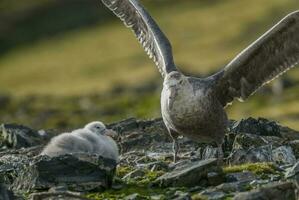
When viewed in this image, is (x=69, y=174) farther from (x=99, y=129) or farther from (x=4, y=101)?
(x=4, y=101)

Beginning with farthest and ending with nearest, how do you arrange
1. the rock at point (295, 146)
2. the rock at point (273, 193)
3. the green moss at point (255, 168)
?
the rock at point (295, 146) → the green moss at point (255, 168) → the rock at point (273, 193)

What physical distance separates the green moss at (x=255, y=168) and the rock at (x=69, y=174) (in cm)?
172

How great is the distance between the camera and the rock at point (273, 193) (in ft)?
39.3

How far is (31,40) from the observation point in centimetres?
12312

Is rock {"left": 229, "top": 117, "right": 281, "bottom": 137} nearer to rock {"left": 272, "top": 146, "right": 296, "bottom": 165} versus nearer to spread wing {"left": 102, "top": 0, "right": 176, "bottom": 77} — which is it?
spread wing {"left": 102, "top": 0, "right": 176, "bottom": 77}

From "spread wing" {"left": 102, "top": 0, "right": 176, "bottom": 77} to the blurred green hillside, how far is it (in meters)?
37.0

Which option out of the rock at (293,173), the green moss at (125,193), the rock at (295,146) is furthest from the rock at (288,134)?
the green moss at (125,193)

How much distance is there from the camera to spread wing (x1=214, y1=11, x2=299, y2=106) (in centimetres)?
1683

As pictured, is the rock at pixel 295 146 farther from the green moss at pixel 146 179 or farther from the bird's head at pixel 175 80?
the green moss at pixel 146 179

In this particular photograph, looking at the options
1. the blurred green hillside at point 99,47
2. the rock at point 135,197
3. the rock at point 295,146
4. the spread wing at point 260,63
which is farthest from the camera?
the blurred green hillside at point 99,47

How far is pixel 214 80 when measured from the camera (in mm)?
16781

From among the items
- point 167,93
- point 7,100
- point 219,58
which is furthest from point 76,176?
point 219,58

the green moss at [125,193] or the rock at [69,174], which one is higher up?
the rock at [69,174]

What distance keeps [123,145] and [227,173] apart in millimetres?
5532
